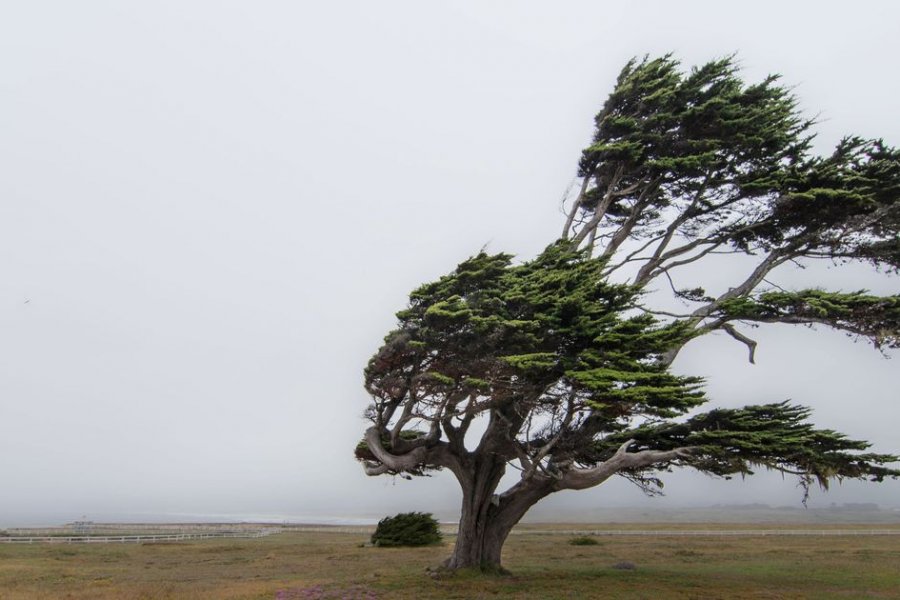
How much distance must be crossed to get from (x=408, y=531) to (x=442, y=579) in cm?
2051

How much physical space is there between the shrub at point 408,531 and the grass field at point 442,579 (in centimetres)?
205

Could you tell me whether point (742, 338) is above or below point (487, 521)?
above

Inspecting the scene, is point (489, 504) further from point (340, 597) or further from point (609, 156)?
point (609, 156)

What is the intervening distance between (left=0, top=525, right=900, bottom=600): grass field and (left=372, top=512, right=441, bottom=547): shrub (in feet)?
6.72

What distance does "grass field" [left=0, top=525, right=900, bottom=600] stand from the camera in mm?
17328

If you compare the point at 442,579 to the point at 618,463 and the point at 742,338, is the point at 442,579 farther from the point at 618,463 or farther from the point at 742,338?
the point at 742,338

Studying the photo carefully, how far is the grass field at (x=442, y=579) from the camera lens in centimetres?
1733

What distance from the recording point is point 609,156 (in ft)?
70.5

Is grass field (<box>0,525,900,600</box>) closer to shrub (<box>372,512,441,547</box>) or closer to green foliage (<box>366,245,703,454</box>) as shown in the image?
shrub (<box>372,512,441,547</box>)

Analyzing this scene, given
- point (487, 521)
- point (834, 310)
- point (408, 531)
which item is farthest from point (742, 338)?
point (408, 531)

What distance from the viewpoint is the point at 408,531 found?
127 feet

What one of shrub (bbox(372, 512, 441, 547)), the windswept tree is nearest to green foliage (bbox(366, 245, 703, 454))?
the windswept tree

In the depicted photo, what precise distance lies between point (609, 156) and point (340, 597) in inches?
668

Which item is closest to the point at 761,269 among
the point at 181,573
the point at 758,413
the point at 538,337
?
the point at 758,413
